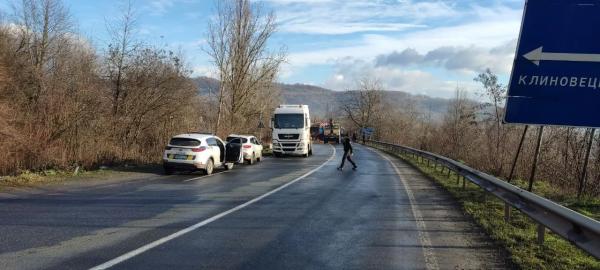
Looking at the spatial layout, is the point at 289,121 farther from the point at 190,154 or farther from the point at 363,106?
the point at 363,106

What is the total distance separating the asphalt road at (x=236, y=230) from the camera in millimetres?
6355

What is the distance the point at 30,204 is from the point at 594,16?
10938 millimetres

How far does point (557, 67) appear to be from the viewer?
8414 mm

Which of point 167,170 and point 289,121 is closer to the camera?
point 167,170

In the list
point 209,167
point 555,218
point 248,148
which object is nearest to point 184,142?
point 209,167

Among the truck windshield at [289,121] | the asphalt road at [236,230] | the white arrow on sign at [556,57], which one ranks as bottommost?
the asphalt road at [236,230]

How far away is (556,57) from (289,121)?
26.0m

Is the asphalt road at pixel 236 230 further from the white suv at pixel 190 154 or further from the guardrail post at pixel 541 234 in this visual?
the white suv at pixel 190 154

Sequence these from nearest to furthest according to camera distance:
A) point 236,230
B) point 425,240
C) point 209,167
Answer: point 425,240 < point 236,230 < point 209,167

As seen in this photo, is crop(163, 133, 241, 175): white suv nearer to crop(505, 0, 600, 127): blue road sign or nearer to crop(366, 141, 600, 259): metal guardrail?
crop(366, 141, 600, 259): metal guardrail

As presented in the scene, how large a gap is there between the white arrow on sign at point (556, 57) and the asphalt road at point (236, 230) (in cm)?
300

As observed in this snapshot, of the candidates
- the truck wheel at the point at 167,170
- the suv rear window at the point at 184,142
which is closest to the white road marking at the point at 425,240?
→ the suv rear window at the point at 184,142

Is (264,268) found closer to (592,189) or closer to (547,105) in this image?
(547,105)

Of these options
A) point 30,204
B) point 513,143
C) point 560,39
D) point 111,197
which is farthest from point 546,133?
point 30,204
